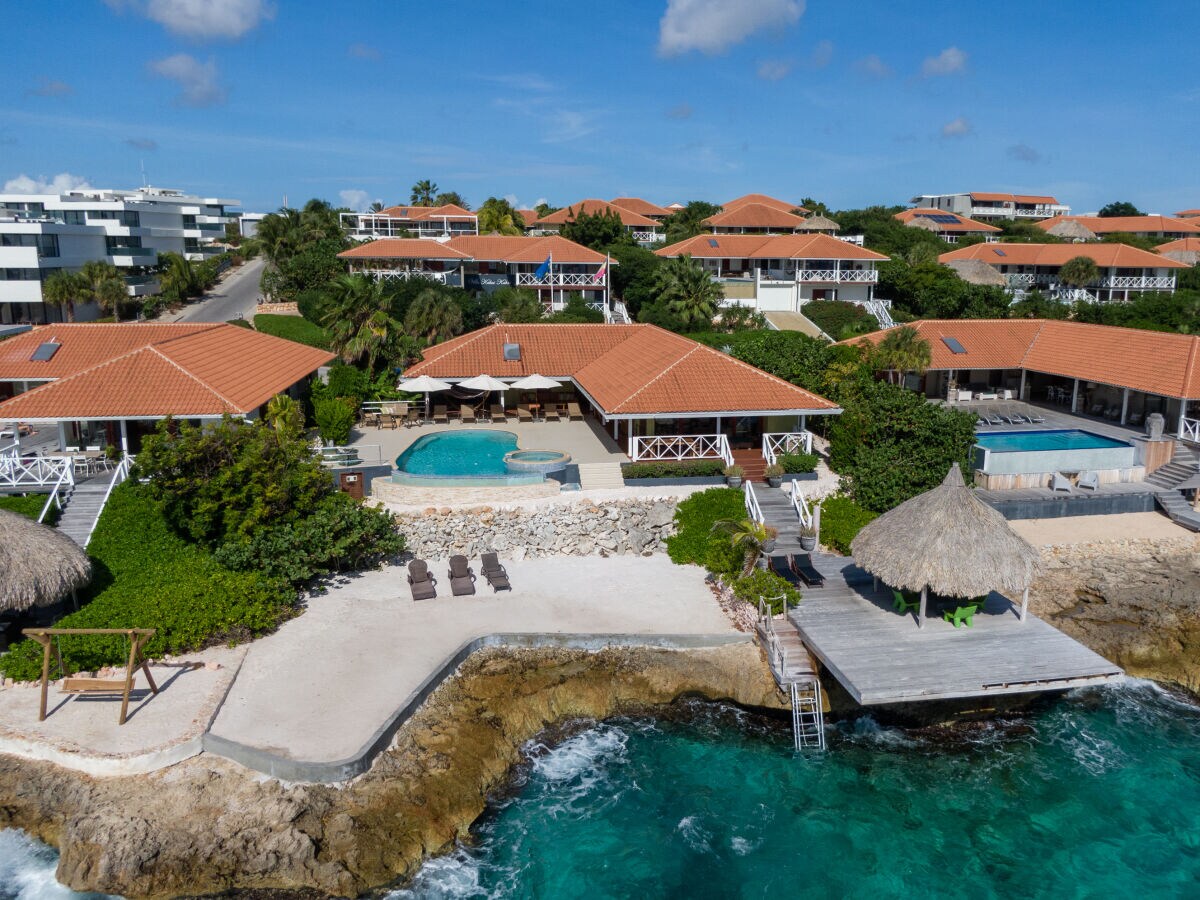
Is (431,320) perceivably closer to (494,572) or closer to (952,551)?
(494,572)

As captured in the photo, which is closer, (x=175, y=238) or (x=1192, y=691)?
(x=1192, y=691)

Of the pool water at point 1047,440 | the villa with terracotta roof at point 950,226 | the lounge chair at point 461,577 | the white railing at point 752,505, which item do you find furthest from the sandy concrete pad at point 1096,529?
the villa with terracotta roof at point 950,226

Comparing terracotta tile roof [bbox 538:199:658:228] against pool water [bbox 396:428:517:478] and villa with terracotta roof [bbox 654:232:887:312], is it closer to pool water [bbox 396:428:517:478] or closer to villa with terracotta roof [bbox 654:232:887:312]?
villa with terracotta roof [bbox 654:232:887:312]

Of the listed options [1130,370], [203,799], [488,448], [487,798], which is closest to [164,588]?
[203,799]

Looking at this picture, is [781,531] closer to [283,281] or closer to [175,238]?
[283,281]

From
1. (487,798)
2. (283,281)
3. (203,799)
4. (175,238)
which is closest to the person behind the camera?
(203,799)

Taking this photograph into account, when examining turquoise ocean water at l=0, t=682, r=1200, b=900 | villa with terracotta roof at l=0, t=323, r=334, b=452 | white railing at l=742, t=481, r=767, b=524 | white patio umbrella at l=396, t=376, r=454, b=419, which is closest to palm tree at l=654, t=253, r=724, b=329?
white patio umbrella at l=396, t=376, r=454, b=419

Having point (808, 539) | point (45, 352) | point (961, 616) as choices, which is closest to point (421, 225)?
point (45, 352)
